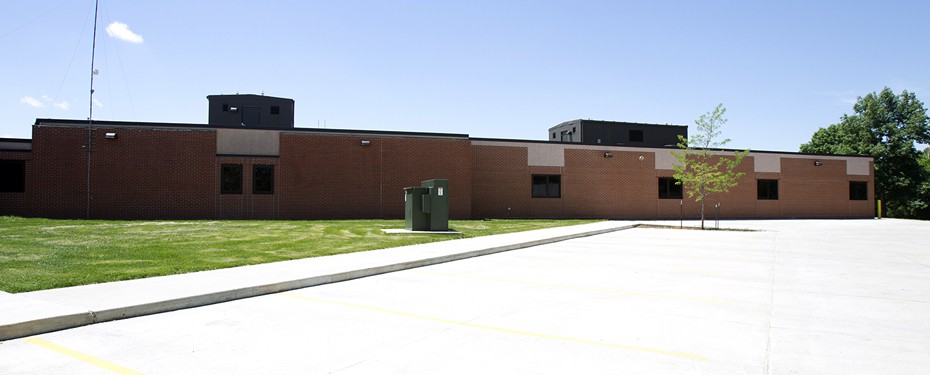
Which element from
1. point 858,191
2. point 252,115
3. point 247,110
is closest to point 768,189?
point 858,191

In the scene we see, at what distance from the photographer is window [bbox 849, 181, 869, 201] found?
4016 centimetres

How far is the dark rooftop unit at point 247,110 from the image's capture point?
47.5m

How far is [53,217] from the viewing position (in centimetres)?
2475

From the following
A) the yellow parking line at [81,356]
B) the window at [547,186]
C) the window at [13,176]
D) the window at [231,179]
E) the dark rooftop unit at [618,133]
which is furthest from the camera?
the dark rooftop unit at [618,133]

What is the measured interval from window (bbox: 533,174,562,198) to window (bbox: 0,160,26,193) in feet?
81.9

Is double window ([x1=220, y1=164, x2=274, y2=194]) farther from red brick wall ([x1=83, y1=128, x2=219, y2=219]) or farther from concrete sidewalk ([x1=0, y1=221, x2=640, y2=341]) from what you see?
concrete sidewalk ([x1=0, y1=221, x2=640, y2=341])

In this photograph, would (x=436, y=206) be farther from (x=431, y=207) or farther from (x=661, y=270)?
(x=661, y=270)

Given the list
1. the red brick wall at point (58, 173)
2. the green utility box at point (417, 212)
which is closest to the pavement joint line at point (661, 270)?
the green utility box at point (417, 212)

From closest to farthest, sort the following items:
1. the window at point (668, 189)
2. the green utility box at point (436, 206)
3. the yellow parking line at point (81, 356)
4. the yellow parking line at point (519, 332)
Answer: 1. the yellow parking line at point (81, 356)
2. the yellow parking line at point (519, 332)
3. the green utility box at point (436, 206)
4. the window at point (668, 189)

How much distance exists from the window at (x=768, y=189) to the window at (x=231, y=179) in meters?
32.1

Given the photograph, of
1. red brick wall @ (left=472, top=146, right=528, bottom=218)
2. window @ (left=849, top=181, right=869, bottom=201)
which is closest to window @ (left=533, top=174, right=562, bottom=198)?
red brick wall @ (left=472, top=146, right=528, bottom=218)

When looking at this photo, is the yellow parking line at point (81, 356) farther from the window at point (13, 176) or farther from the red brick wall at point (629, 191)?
the red brick wall at point (629, 191)

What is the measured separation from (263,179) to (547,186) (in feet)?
51.3

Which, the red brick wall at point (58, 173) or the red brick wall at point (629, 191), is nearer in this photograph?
the red brick wall at point (58, 173)
